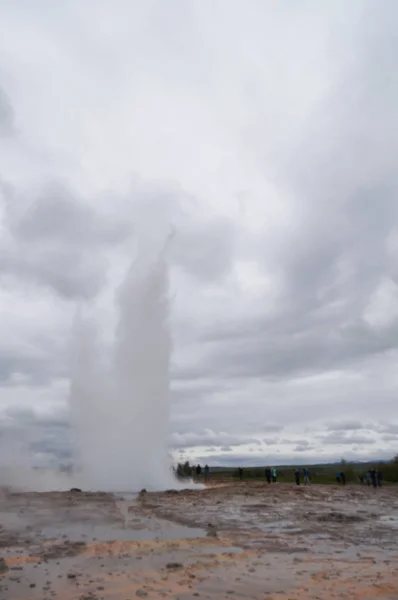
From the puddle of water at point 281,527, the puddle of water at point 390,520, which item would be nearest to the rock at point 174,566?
the puddle of water at point 281,527

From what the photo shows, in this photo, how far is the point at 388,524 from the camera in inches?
733

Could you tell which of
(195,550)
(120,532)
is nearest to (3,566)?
(195,550)

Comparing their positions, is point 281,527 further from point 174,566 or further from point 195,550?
point 174,566

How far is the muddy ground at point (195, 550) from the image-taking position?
9.43 meters

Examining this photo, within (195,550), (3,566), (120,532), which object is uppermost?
(120,532)

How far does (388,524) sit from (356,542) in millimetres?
4600

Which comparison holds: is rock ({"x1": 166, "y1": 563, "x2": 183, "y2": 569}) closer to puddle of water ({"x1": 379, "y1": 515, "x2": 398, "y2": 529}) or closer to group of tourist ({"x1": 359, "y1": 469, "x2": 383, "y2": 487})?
puddle of water ({"x1": 379, "y1": 515, "x2": 398, "y2": 529})

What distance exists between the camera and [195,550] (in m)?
13.0

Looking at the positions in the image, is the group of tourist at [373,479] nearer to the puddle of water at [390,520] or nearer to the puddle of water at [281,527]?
the puddle of water at [390,520]

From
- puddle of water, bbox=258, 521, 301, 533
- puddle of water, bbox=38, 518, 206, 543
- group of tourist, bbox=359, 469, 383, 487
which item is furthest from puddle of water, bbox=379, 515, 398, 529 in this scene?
group of tourist, bbox=359, 469, 383, 487

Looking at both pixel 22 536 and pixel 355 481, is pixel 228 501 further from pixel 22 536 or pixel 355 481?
pixel 355 481

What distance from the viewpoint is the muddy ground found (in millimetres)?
9430

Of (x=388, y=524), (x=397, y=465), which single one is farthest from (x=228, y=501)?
(x=397, y=465)

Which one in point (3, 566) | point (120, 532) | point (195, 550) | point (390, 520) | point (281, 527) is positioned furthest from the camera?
point (390, 520)
